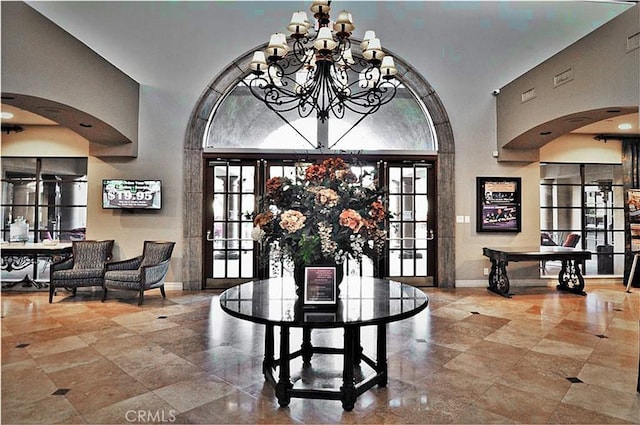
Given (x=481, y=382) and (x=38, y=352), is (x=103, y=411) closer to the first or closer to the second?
(x=38, y=352)

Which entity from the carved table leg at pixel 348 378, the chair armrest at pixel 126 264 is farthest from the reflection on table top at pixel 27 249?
the carved table leg at pixel 348 378

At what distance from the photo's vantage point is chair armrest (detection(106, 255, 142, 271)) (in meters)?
5.63

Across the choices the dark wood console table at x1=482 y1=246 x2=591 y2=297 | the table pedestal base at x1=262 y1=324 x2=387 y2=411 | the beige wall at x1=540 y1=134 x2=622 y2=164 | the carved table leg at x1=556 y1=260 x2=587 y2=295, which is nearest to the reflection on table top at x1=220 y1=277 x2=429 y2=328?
the table pedestal base at x1=262 y1=324 x2=387 y2=411

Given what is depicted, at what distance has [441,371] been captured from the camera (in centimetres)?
307

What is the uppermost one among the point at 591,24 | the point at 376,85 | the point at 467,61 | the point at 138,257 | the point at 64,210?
the point at 591,24

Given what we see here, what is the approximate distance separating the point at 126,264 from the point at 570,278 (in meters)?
7.58

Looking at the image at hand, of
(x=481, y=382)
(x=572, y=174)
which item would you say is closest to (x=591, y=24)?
(x=572, y=174)

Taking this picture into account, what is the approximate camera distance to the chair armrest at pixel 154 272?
5359 mm

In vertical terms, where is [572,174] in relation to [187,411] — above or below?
above

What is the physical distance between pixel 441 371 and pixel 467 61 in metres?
5.74

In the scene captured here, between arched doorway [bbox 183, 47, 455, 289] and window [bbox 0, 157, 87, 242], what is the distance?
218cm

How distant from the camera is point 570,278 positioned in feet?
21.2

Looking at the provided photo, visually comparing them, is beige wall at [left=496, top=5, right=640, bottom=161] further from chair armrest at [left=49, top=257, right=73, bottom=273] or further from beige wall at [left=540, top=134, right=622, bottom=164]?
chair armrest at [left=49, top=257, right=73, bottom=273]
